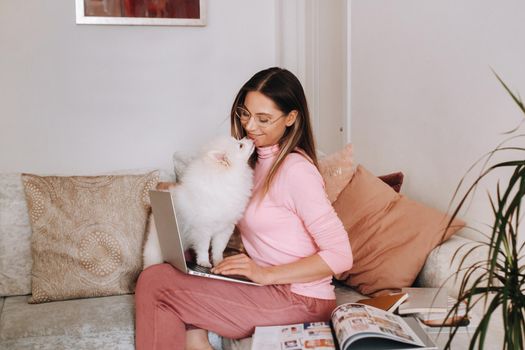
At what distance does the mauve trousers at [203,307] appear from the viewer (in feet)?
5.26

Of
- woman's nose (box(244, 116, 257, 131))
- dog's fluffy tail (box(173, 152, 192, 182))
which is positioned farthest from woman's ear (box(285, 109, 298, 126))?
dog's fluffy tail (box(173, 152, 192, 182))

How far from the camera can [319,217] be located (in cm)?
162

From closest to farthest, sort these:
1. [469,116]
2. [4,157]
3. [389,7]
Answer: [469,116], [389,7], [4,157]

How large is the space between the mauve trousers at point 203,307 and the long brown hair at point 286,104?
12.3 inches

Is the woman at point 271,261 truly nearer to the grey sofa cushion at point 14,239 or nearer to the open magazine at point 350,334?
the open magazine at point 350,334

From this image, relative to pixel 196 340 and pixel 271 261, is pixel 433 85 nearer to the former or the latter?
pixel 271 261

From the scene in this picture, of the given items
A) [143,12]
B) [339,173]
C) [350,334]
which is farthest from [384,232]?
[143,12]

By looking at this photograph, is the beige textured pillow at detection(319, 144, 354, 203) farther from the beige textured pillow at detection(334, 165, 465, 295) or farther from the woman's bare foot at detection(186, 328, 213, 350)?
the woman's bare foot at detection(186, 328, 213, 350)

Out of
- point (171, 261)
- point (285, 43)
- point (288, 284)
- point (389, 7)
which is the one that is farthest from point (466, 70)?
point (285, 43)

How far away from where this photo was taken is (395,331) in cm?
134

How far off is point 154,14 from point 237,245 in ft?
7.76

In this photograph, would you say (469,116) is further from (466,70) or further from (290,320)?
(290,320)

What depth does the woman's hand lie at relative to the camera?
1.59 metres

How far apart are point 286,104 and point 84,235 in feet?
3.26
